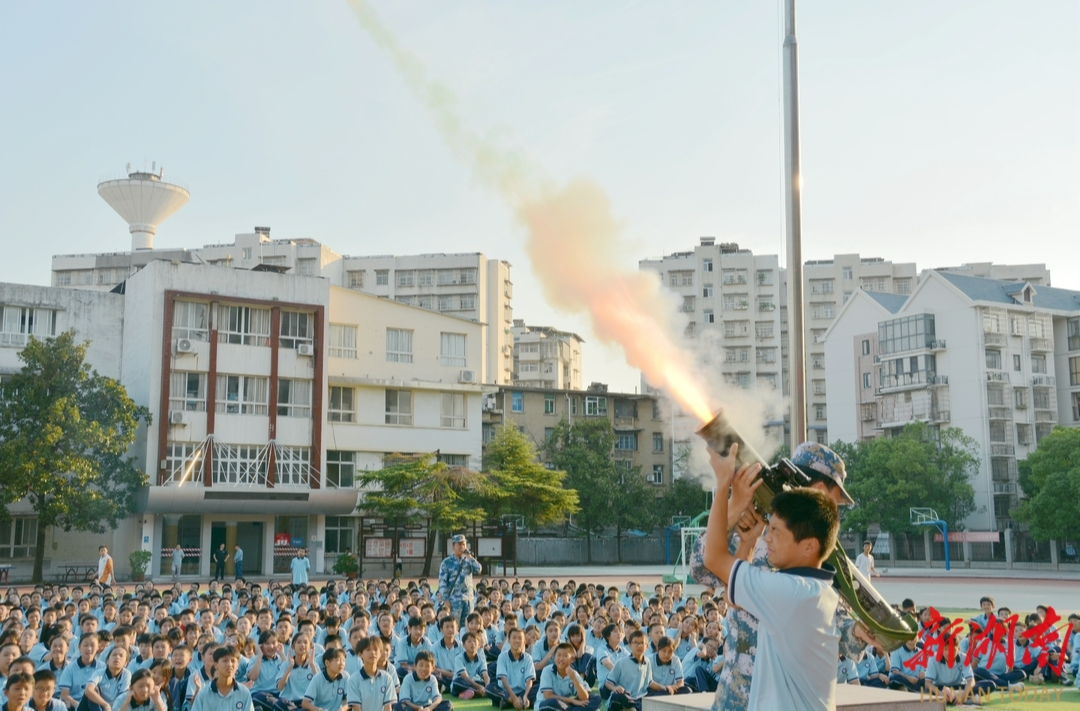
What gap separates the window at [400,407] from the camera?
136 ft

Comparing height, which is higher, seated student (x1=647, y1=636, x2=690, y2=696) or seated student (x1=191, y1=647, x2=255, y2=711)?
seated student (x1=191, y1=647, x2=255, y2=711)

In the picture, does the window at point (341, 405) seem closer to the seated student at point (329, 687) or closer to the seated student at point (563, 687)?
the seated student at point (563, 687)

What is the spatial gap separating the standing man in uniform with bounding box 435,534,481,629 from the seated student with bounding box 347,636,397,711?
5.12 metres

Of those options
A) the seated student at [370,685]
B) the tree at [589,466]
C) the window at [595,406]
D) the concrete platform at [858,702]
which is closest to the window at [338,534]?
the tree at [589,466]

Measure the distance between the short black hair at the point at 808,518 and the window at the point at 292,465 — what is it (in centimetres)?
3539

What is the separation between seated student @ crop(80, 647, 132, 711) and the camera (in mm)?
9070

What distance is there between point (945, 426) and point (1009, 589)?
872 inches

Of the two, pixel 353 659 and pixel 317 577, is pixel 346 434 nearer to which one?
pixel 317 577

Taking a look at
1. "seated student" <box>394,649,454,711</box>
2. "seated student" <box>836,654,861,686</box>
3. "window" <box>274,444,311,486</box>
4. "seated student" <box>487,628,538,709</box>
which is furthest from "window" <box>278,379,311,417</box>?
"seated student" <box>836,654,861,686</box>

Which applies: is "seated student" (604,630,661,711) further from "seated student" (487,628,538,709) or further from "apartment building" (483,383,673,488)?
"apartment building" (483,383,673,488)

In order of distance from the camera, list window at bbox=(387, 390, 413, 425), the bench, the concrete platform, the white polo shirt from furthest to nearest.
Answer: window at bbox=(387, 390, 413, 425) < the bench < the concrete platform < the white polo shirt


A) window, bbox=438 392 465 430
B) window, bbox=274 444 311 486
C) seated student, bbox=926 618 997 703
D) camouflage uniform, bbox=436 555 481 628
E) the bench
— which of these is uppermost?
window, bbox=438 392 465 430

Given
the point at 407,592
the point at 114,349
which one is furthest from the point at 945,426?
the point at 407,592

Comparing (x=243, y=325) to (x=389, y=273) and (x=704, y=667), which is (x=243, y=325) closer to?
(x=389, y=273)
